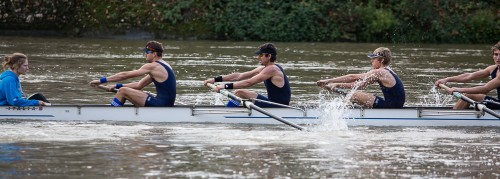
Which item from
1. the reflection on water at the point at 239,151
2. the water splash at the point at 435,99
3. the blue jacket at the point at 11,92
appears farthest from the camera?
the water splash at the point at 435,99

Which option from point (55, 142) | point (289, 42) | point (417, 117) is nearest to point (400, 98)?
point (417, 117)

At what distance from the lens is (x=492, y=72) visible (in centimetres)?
1812

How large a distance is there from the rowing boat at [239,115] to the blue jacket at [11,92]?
10 centimetres

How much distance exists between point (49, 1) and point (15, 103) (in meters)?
30.1

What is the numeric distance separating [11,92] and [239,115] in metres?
3.62

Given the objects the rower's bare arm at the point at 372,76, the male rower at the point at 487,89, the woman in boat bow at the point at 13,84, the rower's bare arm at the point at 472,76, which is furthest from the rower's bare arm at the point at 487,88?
the woman in boat bow at the point at 13,84

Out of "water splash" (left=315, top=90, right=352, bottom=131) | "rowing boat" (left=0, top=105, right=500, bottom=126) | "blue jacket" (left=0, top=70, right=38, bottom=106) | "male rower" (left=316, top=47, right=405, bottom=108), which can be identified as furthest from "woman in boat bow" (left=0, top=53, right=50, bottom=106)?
"male rower" (left=316, top=47, right=405, bottom=108)

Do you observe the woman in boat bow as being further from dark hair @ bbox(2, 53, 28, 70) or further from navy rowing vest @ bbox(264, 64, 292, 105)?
navy rowing vest @ bbox(264, 64, 292, 105)

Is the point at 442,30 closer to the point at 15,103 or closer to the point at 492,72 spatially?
the point at 492,72

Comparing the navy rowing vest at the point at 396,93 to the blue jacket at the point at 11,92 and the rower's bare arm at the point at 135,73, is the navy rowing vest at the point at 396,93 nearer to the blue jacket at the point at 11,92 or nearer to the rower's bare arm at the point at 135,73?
the rower's bare arm at the point at 135,73

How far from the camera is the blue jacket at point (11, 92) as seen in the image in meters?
17.1

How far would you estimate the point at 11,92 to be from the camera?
56.1ft

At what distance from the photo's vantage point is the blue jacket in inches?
673

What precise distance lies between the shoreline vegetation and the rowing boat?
1082 inches
